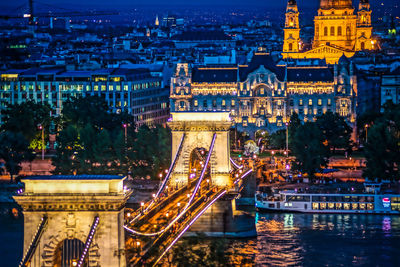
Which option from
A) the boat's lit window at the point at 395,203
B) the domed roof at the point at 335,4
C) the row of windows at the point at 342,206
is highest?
the domed roof at the point at 335,4

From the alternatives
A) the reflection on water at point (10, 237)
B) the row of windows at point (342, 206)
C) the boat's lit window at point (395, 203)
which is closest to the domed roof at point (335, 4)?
the row of windows at point (342, 206)

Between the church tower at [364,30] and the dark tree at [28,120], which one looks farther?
the church tower at [364,30]

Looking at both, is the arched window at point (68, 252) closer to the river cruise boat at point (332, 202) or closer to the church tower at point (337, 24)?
the river cruise boat at point (332, 202)

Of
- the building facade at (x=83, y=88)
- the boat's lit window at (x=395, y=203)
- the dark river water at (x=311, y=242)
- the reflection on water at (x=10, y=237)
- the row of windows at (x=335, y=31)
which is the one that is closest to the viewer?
the reflection on water at (x=10, y=237)

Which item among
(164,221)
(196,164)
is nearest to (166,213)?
(164,221)

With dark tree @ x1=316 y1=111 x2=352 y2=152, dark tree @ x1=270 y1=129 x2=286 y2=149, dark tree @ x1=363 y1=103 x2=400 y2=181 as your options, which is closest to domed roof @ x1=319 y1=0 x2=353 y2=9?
dark tree @ x1=270 y1=129 x2=286 y2=149

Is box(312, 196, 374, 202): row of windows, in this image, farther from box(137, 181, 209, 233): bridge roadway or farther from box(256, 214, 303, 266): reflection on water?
box(137, 181, 209, 233): bridge roadway
